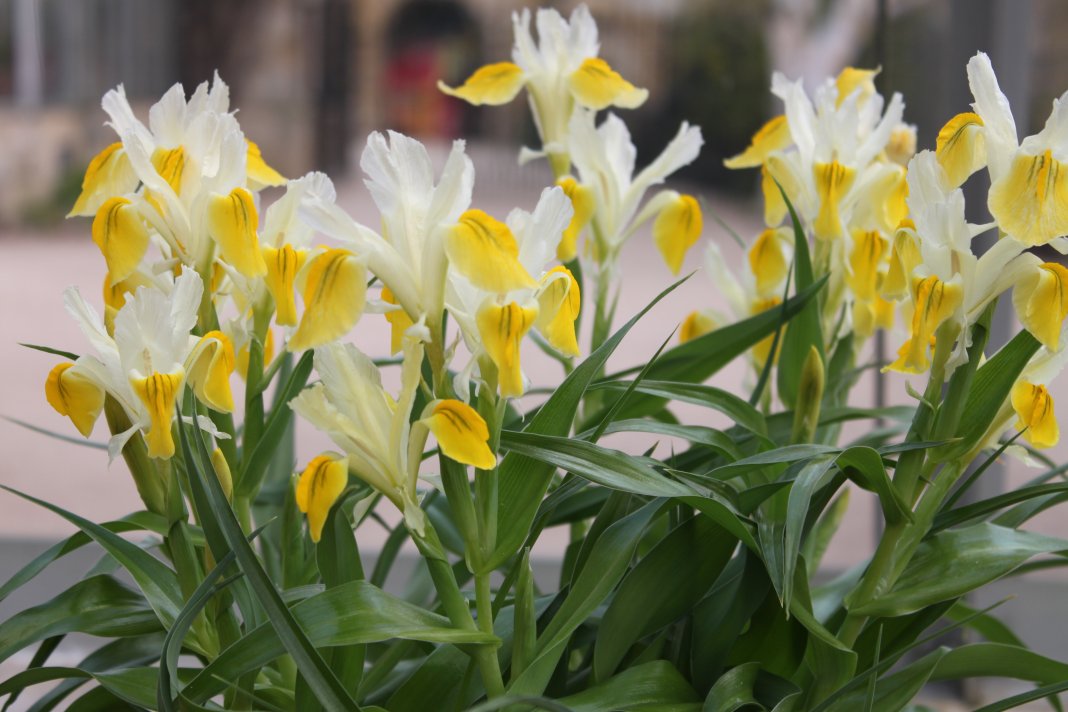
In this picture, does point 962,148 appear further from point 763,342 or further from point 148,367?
point 148,367

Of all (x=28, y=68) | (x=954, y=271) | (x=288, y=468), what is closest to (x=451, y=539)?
(x=288, y=468)

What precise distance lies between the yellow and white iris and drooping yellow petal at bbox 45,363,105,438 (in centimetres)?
39

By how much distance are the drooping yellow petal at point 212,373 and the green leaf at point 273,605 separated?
5 cm

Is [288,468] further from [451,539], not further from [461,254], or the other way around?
[461,254]

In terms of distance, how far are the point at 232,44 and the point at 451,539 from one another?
1.49 metres

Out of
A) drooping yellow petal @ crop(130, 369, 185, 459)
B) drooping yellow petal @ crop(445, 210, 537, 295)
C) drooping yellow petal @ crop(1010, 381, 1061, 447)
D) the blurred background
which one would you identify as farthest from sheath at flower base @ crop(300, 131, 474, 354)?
the blurred background

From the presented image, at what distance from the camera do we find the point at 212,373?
1.94ft

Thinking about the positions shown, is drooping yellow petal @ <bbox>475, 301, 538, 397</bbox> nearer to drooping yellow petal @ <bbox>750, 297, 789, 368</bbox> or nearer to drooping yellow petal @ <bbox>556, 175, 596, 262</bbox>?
drooping yellow petal @ <bbox>556, 175, 596, 262</bbox>

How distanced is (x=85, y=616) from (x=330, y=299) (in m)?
0.27

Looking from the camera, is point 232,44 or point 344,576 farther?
point 232,44

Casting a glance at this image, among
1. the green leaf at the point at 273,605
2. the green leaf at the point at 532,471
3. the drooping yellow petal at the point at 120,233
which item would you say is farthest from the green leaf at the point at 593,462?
the drooping yellow petal at the point at 120,233

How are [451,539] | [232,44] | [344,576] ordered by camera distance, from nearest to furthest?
[344,576]
[451,539]
[232,44]

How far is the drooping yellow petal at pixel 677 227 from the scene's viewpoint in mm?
870

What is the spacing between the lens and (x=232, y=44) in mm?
2014
